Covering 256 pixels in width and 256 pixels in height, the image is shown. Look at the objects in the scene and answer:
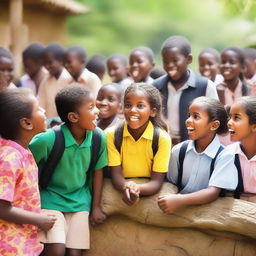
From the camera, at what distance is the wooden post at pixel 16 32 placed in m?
10.9

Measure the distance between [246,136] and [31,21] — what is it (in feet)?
36.3

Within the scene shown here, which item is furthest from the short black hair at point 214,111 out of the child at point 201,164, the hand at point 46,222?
the hand at point 46,222

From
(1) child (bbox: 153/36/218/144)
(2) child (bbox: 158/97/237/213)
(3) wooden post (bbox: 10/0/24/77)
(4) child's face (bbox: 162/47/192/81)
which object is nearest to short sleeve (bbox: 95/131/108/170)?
(2) child (bbox: 158/97/237/213)

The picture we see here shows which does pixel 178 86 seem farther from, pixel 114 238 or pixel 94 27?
pixel 94 27

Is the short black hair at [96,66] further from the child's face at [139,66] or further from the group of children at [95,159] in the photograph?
the group of children at [95,159]

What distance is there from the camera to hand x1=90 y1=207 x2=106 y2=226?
10.9ft

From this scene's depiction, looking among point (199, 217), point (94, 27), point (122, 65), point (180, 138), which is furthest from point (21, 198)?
point (94, 27)

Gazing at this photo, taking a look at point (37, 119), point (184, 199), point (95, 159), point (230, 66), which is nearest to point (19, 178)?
point (37, 119)

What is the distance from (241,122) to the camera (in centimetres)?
327

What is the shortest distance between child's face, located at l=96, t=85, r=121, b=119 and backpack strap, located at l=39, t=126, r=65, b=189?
3.96ft

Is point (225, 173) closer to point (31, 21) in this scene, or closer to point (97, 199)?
point (97, 199)

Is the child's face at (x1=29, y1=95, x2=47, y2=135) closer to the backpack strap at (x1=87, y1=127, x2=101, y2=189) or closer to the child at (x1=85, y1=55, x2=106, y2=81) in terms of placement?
the backpack strap at (x1=87, y1=127, x2=101, y2=189)

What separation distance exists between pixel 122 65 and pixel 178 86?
2659mm

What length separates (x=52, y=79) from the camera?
6176 millimetres
